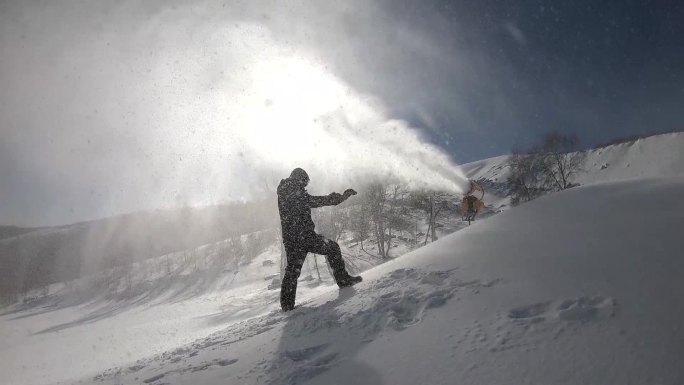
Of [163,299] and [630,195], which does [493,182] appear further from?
[630,195]

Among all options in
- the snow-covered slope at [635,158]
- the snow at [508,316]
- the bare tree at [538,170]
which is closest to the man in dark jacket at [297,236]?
the snow at [508,316]

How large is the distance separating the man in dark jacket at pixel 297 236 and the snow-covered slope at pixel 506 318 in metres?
0.56

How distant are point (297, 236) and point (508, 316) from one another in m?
3.11

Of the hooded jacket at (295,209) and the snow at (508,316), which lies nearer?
the snow at (508,316)

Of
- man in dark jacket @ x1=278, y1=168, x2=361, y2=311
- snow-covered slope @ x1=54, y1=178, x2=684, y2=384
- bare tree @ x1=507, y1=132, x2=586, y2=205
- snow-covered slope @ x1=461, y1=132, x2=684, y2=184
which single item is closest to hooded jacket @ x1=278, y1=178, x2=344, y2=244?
man in dark jacket @ x1=278, y1=168, x2=361, y2=311

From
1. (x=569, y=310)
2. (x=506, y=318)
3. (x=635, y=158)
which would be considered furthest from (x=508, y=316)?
(x=635, y=158)

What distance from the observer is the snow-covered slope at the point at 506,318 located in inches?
77.5

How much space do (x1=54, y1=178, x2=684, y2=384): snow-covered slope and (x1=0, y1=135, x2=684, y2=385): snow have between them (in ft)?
0.03

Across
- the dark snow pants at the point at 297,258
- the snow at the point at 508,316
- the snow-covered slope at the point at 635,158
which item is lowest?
the snow-covered slope at the point at 635,158

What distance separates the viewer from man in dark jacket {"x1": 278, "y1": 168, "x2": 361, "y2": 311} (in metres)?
5.04

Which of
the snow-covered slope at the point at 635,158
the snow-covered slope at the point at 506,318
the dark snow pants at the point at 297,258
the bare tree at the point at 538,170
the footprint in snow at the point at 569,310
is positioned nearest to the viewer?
the snow-covered slope at the point at 506,318

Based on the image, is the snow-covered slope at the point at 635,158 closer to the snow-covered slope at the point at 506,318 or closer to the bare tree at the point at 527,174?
the bare tree at the point at 527,174

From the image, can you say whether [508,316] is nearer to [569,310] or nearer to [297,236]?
[569,310]

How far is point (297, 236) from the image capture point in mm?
5094
